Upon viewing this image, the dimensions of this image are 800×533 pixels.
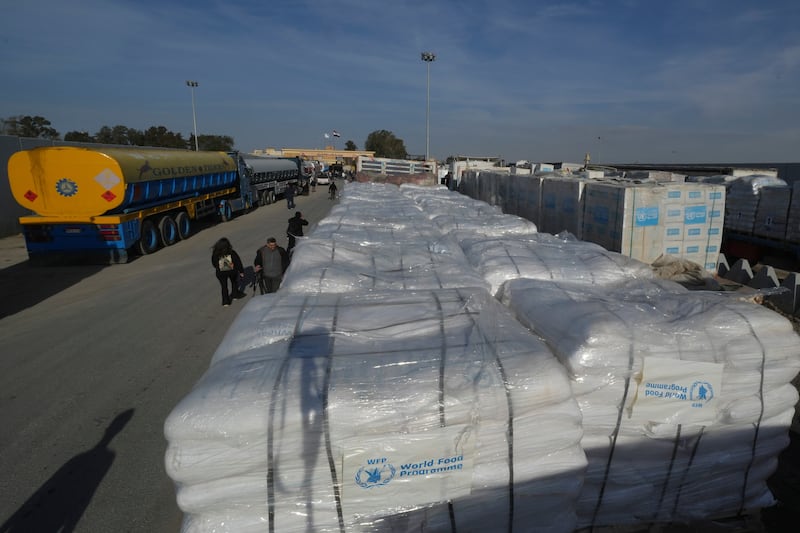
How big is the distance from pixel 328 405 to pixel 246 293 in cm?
757

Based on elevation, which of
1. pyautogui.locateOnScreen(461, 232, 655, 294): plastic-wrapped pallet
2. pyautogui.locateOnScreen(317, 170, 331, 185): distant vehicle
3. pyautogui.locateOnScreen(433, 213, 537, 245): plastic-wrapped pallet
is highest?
pyautogui.locateOnScreen(317, 170, 331, 185): distant vehicle

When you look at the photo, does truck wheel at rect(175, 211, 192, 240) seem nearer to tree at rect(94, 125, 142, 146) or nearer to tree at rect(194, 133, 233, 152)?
tree at rect(94, 125, 142, 146)

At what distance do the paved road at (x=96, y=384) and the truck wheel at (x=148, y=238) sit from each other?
186cm

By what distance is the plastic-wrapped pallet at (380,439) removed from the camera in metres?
2.38

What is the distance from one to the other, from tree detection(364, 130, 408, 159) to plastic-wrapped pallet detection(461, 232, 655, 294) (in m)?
68.8

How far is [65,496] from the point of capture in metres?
3.66

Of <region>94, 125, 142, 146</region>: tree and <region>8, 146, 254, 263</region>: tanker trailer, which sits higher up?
<region>94, 125, 142, 146</region>: tree

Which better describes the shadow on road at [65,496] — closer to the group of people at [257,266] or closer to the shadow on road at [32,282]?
the group of people at [257,266]

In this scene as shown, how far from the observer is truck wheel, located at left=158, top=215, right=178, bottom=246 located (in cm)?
1415

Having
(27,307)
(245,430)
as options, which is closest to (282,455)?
(245,430)

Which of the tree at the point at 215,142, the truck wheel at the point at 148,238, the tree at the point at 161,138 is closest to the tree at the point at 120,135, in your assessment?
the tree at the point at 161,138

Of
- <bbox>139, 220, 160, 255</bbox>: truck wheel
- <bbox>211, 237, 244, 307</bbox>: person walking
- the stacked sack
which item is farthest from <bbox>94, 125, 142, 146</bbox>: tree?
the stacked sack

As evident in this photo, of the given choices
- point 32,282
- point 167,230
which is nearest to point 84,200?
point 32,282

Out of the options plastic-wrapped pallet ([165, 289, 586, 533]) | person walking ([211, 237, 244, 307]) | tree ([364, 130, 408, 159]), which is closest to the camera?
plastic-wrapped pallet ([165, 289, 586, 533])
